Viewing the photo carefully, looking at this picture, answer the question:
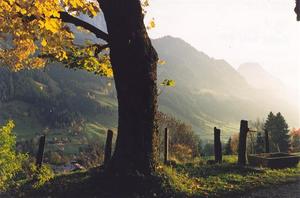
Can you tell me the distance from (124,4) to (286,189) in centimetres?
835

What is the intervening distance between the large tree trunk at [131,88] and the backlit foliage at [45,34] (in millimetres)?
1420

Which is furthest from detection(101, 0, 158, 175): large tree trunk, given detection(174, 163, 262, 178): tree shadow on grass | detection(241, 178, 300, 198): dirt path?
detection(174, 163, 262, 178): tree shadow on grass

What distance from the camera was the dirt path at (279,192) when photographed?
11.6 m

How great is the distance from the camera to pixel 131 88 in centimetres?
1201

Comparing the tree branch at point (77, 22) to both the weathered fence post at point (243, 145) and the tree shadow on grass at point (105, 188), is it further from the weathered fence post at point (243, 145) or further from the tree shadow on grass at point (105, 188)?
the weathered fence post at point (243, 145)

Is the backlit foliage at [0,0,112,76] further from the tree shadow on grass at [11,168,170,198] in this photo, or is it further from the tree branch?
the tree shadow on grass at [11,168,170,198]

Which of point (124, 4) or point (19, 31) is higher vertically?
point (124, 4)

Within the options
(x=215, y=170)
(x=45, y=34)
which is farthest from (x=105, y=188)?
(x=215, y=170)

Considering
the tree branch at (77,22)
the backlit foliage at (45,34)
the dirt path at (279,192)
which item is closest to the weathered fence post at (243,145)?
the dirt path at (279,192)

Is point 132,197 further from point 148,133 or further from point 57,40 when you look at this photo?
point 57,40

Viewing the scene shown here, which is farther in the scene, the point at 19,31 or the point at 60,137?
the point at 60,137

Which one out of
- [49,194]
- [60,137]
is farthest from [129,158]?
[60,137]

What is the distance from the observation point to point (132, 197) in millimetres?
11062

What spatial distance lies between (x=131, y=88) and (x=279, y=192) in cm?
598
